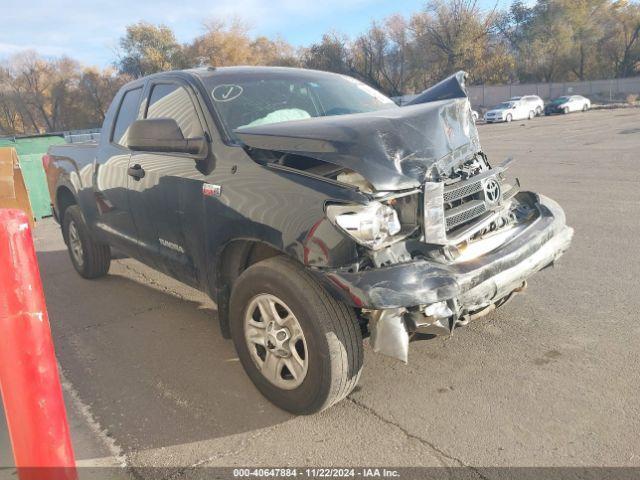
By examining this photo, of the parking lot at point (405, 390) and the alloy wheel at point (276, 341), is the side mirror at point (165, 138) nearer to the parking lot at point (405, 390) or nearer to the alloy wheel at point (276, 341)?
the alloy wheel at point (276, 341)

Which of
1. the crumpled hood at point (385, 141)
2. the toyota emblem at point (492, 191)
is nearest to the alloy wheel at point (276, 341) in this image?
the crumpled hood at point (385, 141)

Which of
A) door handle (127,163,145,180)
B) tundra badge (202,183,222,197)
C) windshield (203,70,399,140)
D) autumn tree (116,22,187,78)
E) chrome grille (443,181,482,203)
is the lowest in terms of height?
chrome grille (443,181,482,203)

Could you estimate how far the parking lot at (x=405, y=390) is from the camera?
2.55 meters

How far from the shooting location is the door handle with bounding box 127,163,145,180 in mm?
3834

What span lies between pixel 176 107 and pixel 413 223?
2.05 m

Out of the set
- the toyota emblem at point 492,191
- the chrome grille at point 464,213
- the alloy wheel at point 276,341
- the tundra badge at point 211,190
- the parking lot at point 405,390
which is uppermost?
the tundra badge at point 211,190

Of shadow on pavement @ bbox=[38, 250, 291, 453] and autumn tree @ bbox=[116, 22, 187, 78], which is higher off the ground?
autumn tree @ bbox=[116, 22, 187, 78]

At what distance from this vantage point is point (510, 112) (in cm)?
3712

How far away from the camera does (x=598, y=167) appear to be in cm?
1099

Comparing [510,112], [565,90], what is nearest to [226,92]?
[510,112]

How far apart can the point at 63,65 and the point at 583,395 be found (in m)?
84.6

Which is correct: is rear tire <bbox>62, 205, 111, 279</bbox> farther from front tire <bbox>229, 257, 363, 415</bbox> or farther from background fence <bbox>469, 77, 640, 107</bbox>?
background fence <bbox>469, 77, 640, 107</bbox>

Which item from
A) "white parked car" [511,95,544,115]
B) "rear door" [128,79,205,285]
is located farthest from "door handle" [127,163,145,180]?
"white parked car" [511,95,544,115]

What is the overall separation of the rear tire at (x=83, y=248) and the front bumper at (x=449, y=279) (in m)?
3.70
